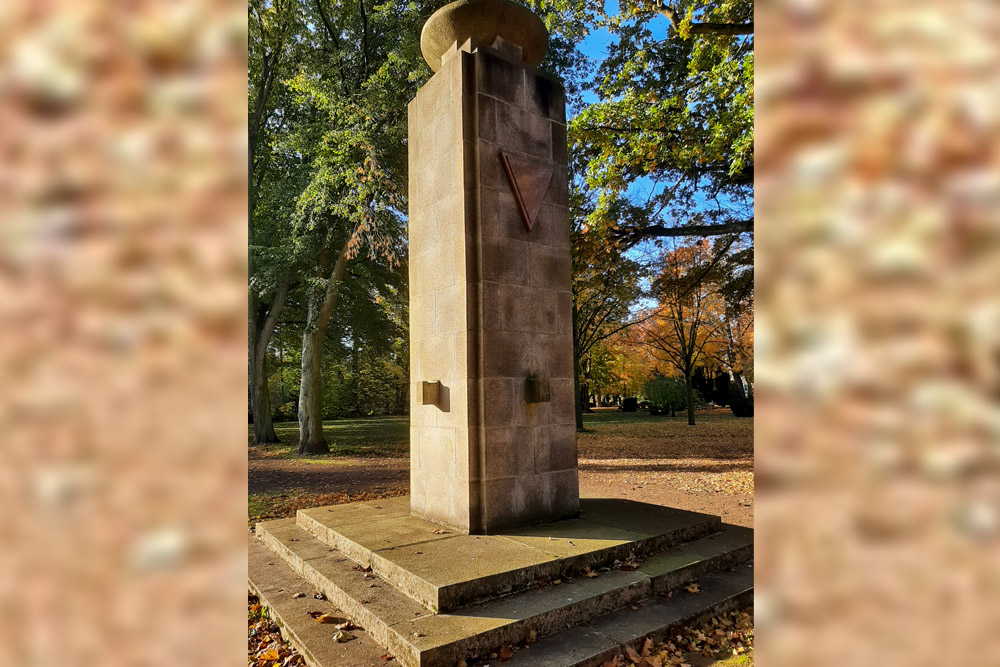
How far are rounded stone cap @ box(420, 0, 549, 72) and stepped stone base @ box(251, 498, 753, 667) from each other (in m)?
4.95

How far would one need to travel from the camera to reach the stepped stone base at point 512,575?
12.2ft

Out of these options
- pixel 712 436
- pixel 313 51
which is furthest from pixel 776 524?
pixel 712 436

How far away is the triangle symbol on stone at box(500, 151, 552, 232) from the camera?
5.71 m

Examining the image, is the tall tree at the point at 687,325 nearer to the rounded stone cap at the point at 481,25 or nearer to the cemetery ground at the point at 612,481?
the cemetery ground at the point at 612,481

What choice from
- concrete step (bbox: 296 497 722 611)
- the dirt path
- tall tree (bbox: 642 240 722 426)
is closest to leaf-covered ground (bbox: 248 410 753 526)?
the dirt path

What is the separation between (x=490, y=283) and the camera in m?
5.49

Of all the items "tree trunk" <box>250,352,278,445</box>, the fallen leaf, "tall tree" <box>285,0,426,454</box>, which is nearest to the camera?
the fallen leaf

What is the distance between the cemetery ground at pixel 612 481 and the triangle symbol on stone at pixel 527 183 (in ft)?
12.9

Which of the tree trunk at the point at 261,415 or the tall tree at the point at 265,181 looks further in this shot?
the tree trunk at the point at 261,415

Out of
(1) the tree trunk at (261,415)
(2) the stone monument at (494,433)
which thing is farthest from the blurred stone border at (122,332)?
(1) the tree trunk at (261,415)

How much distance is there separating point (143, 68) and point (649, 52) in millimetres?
12772

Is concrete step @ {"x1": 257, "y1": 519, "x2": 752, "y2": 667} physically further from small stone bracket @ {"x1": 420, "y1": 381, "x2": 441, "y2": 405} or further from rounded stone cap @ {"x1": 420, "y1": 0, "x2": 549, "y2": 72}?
rounded stone cap @ {"x1": 420, "y1": 0, "x2": 549, "y2": 72}

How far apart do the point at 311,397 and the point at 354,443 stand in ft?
10.1

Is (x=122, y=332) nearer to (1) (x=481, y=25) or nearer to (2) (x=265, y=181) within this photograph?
(1) (x=481, y=25)
